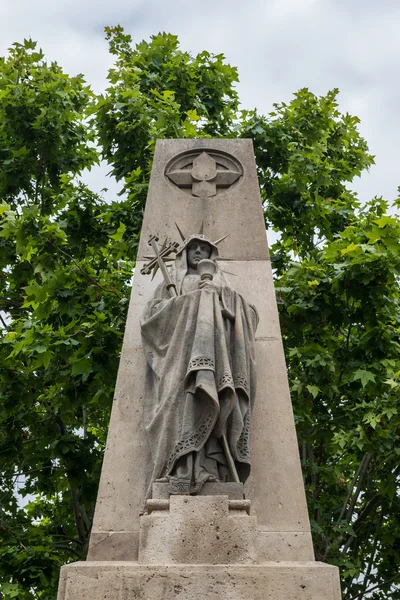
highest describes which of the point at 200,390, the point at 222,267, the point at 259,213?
the point at 259,213

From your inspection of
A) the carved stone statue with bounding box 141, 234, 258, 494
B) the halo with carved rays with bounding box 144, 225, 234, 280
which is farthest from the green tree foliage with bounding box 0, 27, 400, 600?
the carved stone statue with bounding box 141, 234, 258, 494

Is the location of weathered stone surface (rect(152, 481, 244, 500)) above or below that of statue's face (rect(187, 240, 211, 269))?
below

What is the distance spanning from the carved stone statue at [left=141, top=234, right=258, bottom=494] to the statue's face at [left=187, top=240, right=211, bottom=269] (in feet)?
1.54

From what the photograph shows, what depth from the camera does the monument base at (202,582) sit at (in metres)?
5.23

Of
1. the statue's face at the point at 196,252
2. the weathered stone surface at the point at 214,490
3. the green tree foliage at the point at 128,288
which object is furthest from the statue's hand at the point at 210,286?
the green tree foliage at the point at 128,288

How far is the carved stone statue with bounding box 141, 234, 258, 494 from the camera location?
6.08 metres

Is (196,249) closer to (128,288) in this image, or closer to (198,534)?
(198,534)

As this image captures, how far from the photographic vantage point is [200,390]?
242 inches

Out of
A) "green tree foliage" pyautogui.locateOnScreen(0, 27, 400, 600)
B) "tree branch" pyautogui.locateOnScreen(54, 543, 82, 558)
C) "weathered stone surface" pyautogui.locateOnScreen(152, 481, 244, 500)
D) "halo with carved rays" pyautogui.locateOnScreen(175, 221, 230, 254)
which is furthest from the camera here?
Answer: "tree branch" pyautogui.locateOnScreen(54, 543, 82, 558)

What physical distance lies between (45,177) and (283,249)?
4.55 meters

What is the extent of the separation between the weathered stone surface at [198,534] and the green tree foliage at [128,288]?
4.84 m

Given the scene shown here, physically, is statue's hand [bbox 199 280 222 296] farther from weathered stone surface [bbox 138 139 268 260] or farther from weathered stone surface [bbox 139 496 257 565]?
weathered stone surface [bbox 139 496 257 565]

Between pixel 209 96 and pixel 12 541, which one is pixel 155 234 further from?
pixel 209 96

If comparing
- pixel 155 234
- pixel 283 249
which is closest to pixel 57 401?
pixel 155 234
